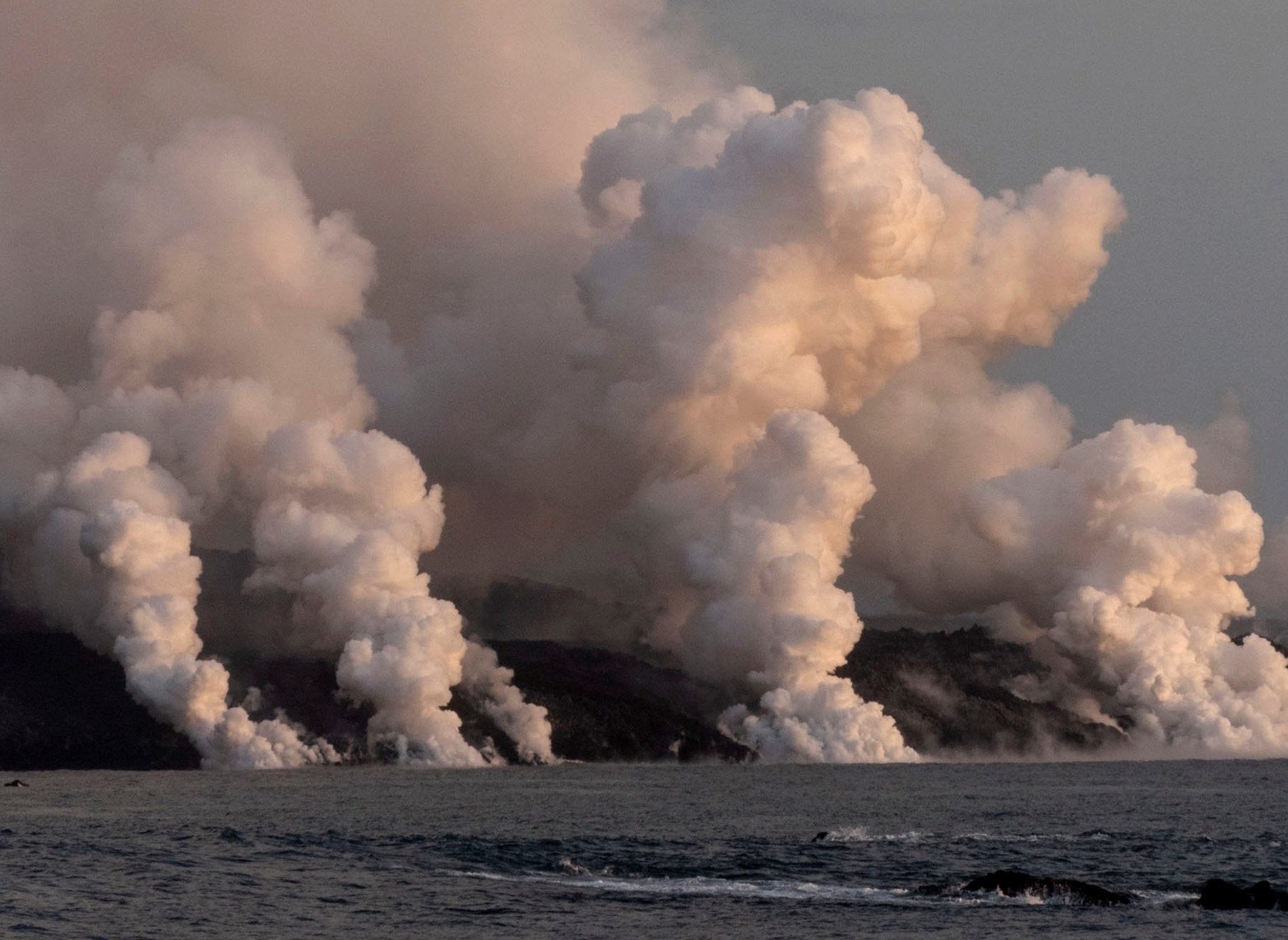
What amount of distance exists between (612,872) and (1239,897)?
4143 centimetres

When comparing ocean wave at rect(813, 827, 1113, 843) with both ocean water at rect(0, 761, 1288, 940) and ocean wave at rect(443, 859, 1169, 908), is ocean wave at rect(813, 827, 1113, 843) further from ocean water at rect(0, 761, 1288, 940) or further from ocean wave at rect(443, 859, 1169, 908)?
ocean wave at rect(443, 859, 1169, 908)

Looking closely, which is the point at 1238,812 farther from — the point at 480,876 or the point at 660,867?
the point at 480,876

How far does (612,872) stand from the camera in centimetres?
12562

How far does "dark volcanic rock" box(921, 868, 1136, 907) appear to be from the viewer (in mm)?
108625

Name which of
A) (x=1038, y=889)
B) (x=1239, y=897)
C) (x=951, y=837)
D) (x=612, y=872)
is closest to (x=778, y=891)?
(x=1038, y=889)

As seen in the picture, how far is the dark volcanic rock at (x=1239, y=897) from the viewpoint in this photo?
10612cm

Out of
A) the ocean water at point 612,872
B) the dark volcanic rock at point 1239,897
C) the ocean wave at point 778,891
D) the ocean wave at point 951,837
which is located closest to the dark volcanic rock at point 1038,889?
the ocean wave at point 778,891

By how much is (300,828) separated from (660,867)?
161 ft

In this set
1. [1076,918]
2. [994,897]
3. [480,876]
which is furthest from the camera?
[480,876]

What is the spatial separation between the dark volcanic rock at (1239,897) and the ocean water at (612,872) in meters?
2.07

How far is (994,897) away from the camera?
10944 centimetres

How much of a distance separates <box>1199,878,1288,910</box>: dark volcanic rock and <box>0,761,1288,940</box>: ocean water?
2074mm

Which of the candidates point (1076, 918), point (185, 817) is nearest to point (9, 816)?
point (185, 817)

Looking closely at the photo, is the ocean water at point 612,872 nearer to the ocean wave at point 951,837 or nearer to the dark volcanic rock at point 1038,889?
the ocean wave at point 951,837
